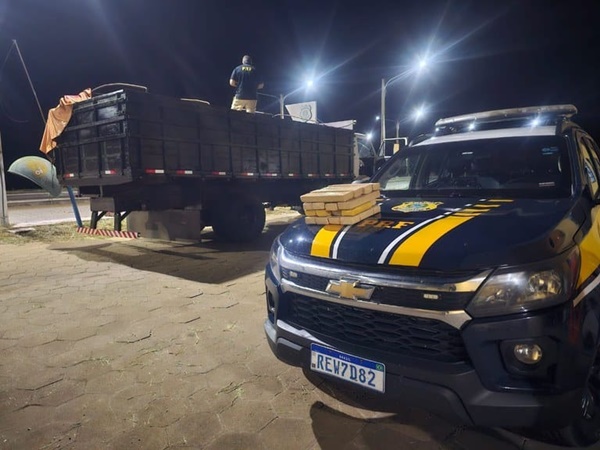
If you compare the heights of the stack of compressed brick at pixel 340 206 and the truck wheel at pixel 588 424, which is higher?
the stack of compressed brick at pixel 340 206

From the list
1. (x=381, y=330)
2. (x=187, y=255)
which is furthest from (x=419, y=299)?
(x=187, y=255)

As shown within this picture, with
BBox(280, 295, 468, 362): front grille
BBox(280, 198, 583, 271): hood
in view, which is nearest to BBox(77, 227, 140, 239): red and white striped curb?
BBox(280, 198, 583, 271): hood

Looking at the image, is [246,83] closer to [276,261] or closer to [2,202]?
[2,202]

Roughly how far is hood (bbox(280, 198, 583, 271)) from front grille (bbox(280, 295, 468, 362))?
0.26 meters

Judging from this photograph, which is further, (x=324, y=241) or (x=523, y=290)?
(x=324, y=241)

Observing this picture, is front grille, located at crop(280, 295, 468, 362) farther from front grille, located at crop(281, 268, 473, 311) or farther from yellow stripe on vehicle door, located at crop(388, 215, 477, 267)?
yellow stripe on vehicle door, located at crop(388, 215, 477, 267)

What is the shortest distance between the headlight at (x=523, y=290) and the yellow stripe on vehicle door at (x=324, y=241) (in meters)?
0.78

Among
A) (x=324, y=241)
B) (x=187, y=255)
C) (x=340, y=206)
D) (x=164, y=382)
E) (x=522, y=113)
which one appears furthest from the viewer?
(x=187, y=255)

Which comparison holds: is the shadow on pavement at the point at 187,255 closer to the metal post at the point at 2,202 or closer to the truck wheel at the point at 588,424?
the metal post at the point at 2,202

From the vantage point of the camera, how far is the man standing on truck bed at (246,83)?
867cm

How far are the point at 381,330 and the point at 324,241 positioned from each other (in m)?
0.57

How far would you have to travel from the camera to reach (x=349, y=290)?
2.00 m

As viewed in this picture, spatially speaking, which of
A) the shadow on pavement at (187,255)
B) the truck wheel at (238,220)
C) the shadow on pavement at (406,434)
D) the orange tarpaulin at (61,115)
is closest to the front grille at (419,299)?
the shadow on pavement at (406,434)

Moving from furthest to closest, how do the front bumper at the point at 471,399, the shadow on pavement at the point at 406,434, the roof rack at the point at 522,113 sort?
the roof rack at the point at 522,113
the shadow on pavement at the point at 406,434
the front bumper at the point at 471,399
